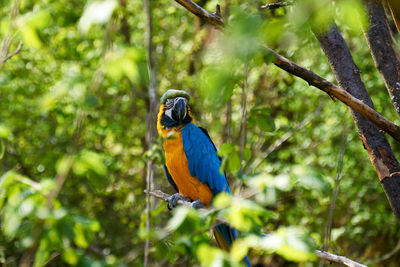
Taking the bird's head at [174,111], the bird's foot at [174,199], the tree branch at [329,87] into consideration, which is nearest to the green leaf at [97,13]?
the tree branch at [329,87]

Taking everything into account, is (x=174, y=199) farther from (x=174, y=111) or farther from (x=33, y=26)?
(x=33, y=26)

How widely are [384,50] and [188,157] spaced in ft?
5.52

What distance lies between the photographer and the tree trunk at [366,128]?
2.25m

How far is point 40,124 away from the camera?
572 cm

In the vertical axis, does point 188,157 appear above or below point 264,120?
below

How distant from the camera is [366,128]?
2.30 metres

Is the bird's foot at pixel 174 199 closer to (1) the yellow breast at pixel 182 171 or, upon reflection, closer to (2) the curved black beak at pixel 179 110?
(1) the yellow breast at pixel 182 171

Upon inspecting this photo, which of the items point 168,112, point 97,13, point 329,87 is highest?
point 97,13

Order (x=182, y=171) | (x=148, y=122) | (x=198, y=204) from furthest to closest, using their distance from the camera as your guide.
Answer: (x=148, y=122), (x=182, y=171), (x=198, y=204)

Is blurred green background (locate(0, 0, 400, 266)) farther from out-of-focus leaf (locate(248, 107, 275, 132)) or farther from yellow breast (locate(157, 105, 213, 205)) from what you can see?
out-of-focus leaf (locate(248, 107, 275, 132))

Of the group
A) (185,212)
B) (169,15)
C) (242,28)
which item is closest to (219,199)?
(185,212)

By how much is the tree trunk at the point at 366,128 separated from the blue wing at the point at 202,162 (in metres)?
1.34

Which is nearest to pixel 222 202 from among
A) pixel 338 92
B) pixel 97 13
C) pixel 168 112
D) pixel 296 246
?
pixel 296 246

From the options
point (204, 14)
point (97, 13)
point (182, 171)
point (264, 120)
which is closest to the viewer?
point (97, 13)
